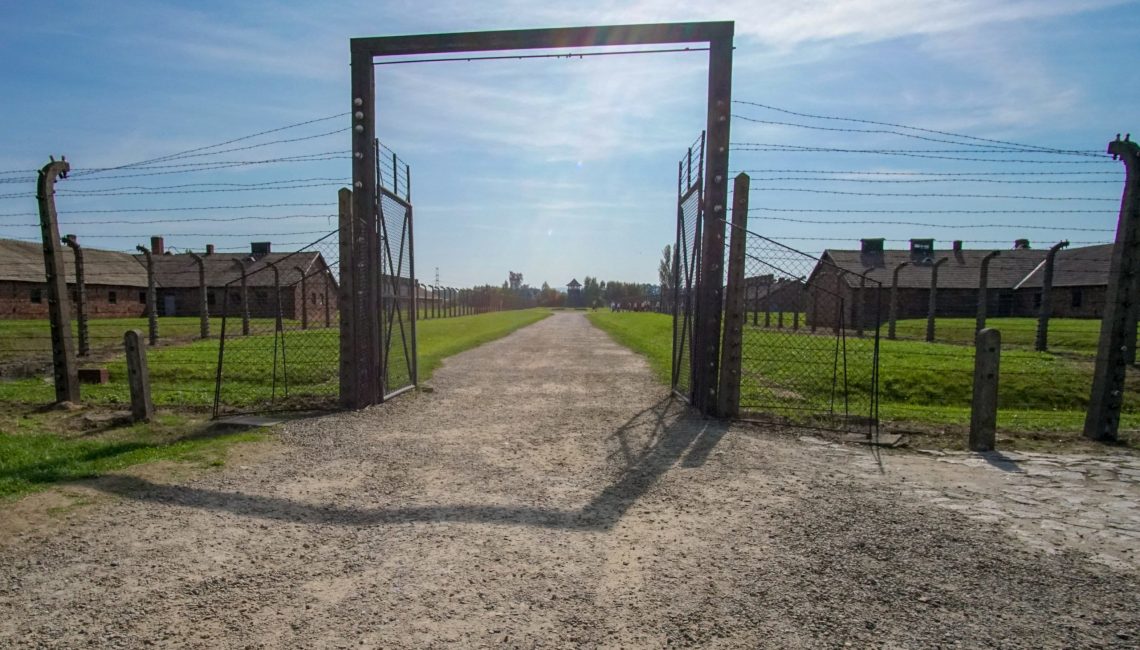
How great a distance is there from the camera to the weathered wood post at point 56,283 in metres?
8.19

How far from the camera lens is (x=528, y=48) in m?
8.22

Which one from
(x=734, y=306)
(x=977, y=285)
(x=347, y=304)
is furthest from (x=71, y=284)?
(x=977, y=285)

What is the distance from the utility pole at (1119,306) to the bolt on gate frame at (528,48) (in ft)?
14.2

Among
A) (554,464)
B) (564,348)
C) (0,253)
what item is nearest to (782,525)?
(554,464)

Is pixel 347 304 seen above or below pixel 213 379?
above

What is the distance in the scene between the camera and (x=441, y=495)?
187 inches

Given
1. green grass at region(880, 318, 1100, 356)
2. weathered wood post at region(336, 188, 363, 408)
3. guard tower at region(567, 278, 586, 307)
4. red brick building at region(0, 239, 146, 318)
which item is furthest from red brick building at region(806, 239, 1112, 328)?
guard tower at region(567, 278, 586, 307)

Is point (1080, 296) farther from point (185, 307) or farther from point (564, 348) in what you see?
point (185, 307)

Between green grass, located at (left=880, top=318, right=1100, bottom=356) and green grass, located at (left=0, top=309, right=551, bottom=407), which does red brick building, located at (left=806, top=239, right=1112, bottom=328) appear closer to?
green grass, located at (left=880, top=318, right=1100, bottom=356)

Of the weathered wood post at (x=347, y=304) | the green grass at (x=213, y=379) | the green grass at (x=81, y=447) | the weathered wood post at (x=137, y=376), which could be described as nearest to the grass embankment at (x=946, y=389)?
the weathered wood post at (x=347, y=304)

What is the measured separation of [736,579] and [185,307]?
2141 inches

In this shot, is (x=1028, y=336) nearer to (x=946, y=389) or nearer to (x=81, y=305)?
(x=946, y=389)

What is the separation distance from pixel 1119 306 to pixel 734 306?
429cm

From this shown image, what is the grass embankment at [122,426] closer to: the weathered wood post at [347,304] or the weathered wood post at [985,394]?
the weathered wood post at [347,304]
